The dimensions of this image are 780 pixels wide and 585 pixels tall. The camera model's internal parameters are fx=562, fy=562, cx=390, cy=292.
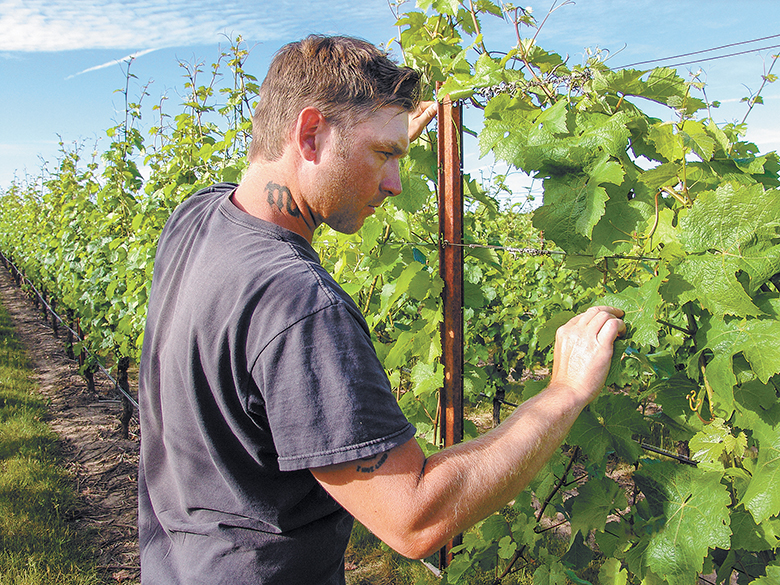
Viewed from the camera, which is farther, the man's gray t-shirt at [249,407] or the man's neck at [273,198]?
the man's neck at [273,198]

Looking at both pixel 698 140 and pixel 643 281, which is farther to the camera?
pixel 643 281

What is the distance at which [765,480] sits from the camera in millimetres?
1329

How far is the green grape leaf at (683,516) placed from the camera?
4.64 feet

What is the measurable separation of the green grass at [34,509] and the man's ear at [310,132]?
10.5ft

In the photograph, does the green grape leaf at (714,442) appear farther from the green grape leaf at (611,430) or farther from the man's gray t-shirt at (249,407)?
the man's gray t-shirt at (249,407)

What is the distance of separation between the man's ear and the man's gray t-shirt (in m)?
0.20

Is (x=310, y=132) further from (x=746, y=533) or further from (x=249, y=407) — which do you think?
(x=746, y=533)

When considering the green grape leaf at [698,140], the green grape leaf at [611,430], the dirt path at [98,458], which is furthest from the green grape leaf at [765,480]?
the dirt path at [98,458]

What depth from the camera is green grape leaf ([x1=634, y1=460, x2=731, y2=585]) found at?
1414 millimetres

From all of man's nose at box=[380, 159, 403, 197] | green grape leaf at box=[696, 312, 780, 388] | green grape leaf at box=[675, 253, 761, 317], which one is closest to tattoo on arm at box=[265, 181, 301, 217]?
man's nose at box=[380, 159, 403, 197]

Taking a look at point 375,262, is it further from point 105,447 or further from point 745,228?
point 105,447

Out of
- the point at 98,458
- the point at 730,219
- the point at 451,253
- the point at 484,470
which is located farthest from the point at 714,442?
the point at 98,458

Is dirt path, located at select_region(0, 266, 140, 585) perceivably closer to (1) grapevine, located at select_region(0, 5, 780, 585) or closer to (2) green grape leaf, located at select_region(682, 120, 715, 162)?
(1) grapevine, located at select_region(0, 5, 780, 585)

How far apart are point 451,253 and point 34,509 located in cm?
375
